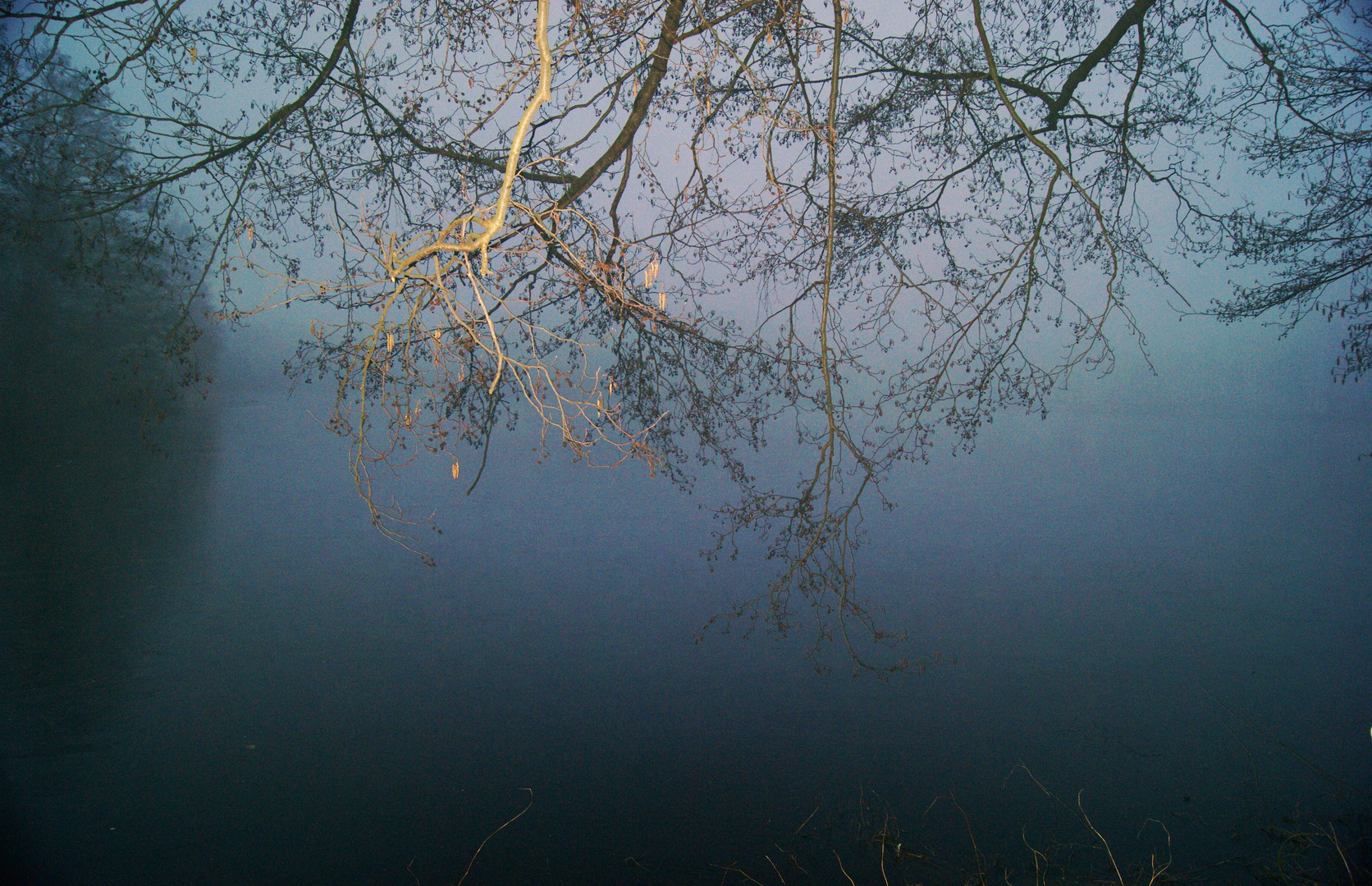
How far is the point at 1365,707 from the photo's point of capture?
3.23 metres

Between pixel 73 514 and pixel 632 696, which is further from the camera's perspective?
pixel 73 514

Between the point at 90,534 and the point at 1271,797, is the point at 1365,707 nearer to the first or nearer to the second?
the point at 1271,797

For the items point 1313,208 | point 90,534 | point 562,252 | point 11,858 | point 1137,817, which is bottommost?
point 1137,817

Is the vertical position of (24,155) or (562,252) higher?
(24,155)

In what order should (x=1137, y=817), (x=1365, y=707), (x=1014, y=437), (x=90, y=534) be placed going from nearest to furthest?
(x=1137, y=817) < (x=1365, y=707) < (x=90, y=534) < (x=1014, y=437)

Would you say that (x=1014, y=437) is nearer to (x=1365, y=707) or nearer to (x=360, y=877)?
(x=1365, y=707)

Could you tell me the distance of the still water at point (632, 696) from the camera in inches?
93.6

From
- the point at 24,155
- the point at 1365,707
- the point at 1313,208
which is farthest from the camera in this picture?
the point at 1313,208

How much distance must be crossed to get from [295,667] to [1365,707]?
4973mm

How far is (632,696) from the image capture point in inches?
131

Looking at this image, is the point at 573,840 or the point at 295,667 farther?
the point at 295,667

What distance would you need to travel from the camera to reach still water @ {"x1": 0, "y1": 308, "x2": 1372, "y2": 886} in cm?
238

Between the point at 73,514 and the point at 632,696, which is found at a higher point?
the point at 73,514

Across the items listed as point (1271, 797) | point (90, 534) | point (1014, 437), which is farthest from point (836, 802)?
point (1014, 437)
